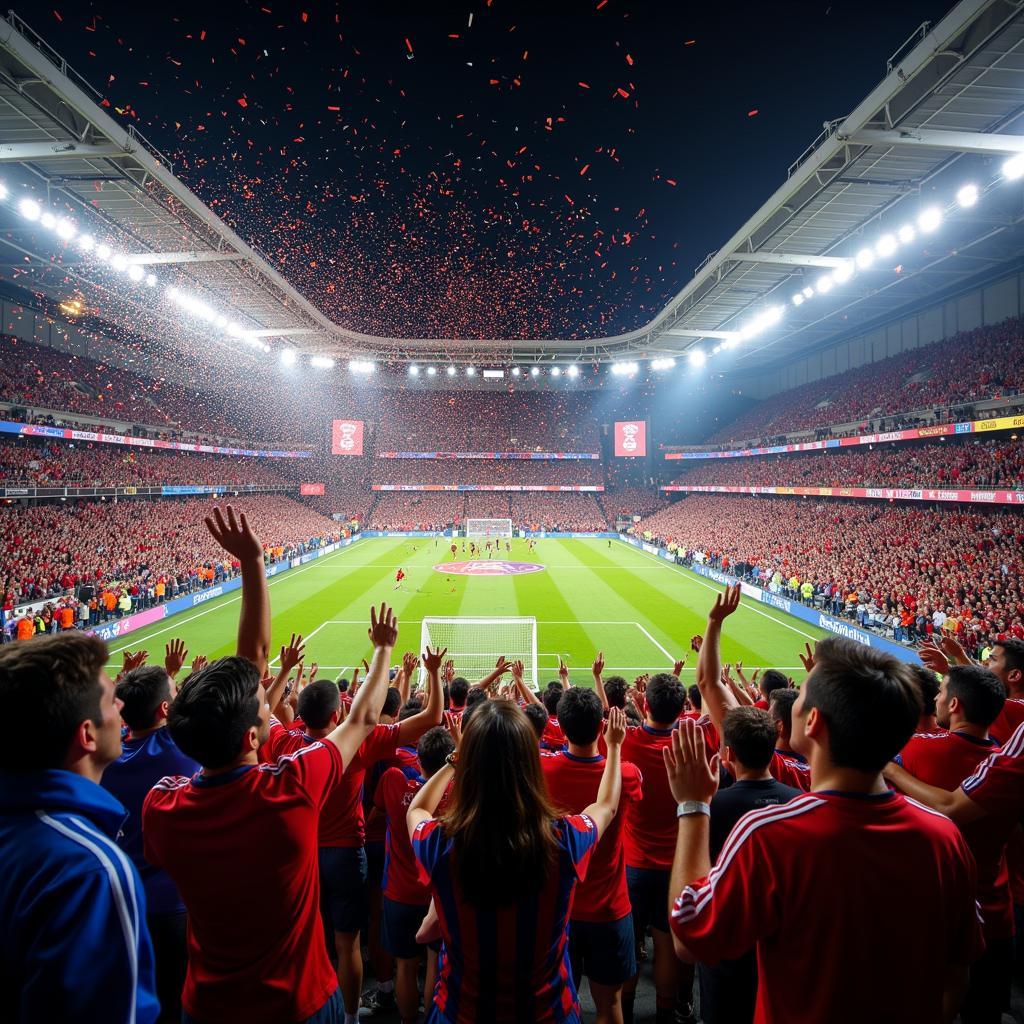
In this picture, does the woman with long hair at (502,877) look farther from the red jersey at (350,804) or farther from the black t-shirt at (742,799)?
the red jersey at (350,804)

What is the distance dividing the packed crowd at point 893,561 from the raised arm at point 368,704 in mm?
17454

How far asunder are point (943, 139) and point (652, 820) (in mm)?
22929

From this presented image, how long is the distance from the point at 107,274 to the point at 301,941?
39.7 metres

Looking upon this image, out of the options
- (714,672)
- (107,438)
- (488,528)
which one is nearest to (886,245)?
(714,672)

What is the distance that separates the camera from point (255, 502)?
4884 centimetres

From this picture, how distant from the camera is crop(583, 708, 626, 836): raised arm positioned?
2.51 meters

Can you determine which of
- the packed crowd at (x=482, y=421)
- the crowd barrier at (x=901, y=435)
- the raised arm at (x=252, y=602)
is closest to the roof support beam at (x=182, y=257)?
the raised arm at (x=252, y=602)

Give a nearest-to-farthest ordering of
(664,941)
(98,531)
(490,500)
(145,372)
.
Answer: (664,941) → (98,531) → (145,372) → (490,500)

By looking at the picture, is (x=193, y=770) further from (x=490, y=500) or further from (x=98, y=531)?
(x=490, y=500)

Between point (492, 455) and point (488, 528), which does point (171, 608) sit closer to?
point (488, 528)

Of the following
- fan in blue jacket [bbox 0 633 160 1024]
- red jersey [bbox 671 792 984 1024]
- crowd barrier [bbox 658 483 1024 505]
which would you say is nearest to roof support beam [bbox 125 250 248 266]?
fan in blue jacket [bbox 0 633 160 1024]

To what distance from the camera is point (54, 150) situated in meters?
19.6

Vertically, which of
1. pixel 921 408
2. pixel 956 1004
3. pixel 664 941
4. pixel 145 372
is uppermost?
pixel 145 372

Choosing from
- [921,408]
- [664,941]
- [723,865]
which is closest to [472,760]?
[723,865]
